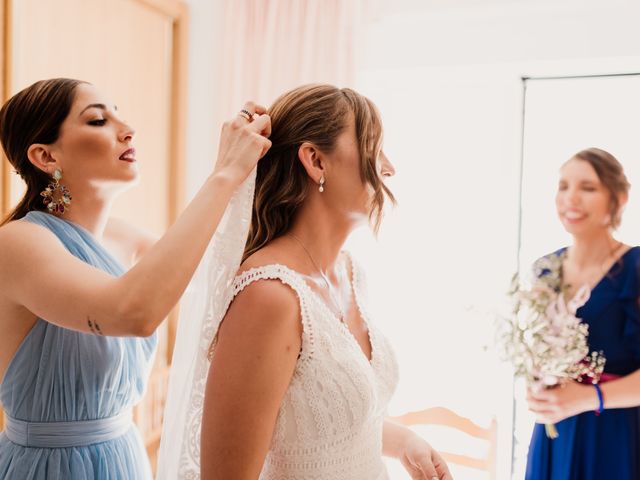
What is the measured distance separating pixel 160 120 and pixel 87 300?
1.91m

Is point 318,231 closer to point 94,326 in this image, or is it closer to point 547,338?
point 94,326

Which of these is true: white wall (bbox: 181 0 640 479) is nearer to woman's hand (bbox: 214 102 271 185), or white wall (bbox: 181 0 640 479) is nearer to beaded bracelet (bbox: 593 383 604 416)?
beaded bracelet (bbox: 593 383 604 416)

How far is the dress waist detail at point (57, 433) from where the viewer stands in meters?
1.33

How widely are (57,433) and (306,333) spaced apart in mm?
639

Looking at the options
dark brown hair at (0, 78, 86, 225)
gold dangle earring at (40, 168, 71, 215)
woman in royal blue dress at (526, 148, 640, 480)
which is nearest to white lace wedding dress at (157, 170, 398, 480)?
gold dangle earring at (40, 168, 71, 215)

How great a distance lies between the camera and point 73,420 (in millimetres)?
1340

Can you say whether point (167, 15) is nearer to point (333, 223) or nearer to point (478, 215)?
point (478, 215)

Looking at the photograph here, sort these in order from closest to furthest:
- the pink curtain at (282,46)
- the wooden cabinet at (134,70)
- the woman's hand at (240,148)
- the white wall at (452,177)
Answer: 1. the woman's hand at (240,148)
2. the wooden cabinet at (134,70)
3. the white wall at (452,177)
4. the pink curtain at (282,46)

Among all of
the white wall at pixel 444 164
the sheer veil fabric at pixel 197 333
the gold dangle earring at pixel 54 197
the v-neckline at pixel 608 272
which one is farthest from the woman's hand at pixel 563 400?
the gold dangle earring at pixel 54 197

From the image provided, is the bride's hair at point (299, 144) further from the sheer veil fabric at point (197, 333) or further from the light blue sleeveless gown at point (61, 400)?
the light blue sleeveless gown at point (61, 400)

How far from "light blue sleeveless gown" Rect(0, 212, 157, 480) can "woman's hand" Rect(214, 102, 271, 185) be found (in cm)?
45

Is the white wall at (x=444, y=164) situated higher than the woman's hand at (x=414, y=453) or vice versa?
the white wall at (x=444, y=164)

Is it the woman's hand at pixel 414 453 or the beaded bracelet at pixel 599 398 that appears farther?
the beaded bracelet at pixel 599 398

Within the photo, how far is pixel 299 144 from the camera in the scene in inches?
49.0
